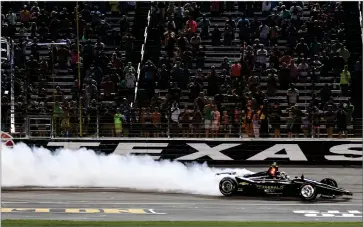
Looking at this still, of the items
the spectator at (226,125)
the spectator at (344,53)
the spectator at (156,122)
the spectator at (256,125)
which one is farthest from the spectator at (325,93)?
the spectator at (156,122)

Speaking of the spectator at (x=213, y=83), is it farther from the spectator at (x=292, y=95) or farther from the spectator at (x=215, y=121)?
the spectator at (x=292, y=95)

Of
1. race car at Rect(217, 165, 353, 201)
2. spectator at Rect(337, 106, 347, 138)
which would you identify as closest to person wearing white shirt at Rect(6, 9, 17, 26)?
spectator at Rect(337, 106, 347, 138)

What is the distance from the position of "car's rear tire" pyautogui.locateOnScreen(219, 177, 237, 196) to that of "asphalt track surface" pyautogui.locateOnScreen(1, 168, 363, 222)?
31cm

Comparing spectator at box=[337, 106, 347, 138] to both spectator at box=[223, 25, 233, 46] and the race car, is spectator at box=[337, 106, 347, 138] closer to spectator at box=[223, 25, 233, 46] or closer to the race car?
the race car

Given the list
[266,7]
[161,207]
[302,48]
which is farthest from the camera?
[266,7]

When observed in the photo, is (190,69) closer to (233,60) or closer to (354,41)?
(233,60)

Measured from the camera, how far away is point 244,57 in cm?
3375

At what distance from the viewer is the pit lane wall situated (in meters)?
30.5

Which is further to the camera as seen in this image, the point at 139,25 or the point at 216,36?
the point at 139,25

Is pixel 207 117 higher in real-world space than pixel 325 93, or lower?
lower

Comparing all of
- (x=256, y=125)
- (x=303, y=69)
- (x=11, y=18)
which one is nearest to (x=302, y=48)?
(x=303, y=69)

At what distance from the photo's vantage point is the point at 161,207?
24078 millimetres

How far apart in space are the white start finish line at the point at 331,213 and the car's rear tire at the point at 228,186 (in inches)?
107

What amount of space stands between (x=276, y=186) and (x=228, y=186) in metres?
Answer: 1.38
